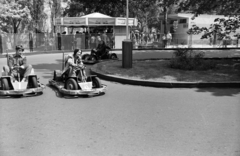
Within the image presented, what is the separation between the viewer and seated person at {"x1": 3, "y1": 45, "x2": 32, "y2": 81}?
7801 mm

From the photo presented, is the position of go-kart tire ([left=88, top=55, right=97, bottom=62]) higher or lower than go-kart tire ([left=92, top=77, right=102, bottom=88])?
higher

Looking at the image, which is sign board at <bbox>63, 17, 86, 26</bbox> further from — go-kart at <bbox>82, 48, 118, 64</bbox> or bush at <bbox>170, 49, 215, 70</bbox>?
bush at <bbox>170, 49, 215, 70</bbox>

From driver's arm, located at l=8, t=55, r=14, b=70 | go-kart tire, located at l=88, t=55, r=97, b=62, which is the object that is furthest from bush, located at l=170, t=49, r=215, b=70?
driver's arm, located at l=8, t=55, r=14, b=70

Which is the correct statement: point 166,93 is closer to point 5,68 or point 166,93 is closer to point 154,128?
point 154,128

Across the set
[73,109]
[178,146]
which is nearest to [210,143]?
[178,146]

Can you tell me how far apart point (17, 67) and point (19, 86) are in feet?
2.75

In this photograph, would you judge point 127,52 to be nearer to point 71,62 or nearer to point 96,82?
point 96,82

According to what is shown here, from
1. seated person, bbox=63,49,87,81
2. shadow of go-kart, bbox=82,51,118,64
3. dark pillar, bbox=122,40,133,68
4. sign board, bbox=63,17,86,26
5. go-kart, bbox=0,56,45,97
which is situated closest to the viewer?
go-kart, bbox=0,56,45,97

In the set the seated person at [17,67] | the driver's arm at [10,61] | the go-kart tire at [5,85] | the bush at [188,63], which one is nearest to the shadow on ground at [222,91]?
the bush at [188,63]

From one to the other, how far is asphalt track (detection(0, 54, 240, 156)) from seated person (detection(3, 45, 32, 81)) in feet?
2.98

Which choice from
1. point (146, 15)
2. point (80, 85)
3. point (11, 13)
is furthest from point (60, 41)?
point (146, 15)

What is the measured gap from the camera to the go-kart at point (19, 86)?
7039mm

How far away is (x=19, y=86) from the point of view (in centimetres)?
720

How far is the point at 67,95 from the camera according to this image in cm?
749
